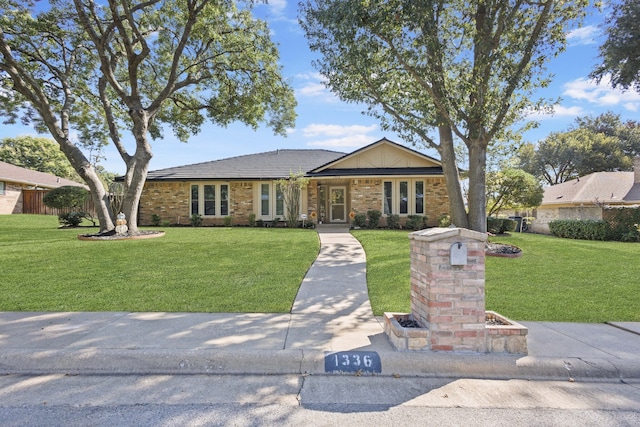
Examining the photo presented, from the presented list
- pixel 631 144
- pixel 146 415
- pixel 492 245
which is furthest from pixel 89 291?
pixel 631 144

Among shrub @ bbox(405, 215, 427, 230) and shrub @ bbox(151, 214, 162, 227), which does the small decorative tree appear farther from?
shrub @ bbox(151, 214, 162, 227)

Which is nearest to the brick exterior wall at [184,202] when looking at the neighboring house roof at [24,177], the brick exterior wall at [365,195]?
the brick exterior wall at [365,195]

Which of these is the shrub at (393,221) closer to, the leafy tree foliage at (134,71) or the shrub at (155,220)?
the leafy tree foliage at (134,71)

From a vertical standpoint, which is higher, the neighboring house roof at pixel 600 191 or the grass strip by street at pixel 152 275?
the neighboring house roof at pixel 600 191

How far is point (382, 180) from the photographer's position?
54.7 feet

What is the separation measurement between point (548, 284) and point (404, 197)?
10.5m

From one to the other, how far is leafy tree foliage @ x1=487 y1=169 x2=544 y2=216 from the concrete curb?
1251cm

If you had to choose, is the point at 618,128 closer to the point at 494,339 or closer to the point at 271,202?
the point at 271,202

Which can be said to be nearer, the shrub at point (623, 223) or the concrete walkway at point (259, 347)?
the concrete walkway at point (259, 347)

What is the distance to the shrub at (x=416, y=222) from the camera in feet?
52.2

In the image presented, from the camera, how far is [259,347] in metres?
3.56

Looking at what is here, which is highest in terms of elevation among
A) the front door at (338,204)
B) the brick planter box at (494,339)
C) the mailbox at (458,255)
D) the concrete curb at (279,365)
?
the front door at (338,204)

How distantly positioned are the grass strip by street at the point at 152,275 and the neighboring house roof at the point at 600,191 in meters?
18.0

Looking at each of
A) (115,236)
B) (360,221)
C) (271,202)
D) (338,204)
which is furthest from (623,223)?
(115,236)
